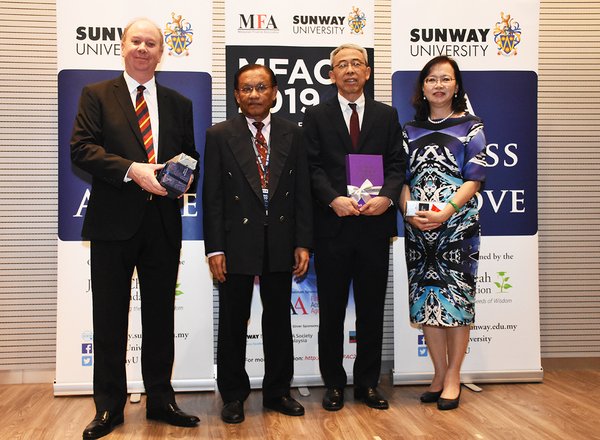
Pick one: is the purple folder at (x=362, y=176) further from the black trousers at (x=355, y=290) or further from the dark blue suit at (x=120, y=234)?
the dark blue suit at (x=120, y=234)

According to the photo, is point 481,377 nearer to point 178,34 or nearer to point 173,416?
point 173,416

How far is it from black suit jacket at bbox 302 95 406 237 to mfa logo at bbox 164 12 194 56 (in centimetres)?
95

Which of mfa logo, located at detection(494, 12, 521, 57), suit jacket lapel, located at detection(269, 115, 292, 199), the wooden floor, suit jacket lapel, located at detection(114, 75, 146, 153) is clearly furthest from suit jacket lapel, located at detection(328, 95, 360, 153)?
the wooden floor

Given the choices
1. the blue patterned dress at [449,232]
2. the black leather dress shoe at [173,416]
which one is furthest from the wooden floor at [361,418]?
the blue patterned dress at [449,232]

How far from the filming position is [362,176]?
10.9 feet

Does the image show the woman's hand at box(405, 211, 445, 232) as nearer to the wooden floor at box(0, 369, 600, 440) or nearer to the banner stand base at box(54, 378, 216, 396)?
the wooden floor at box(0, 369, 600, 440)

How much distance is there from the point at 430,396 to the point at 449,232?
3.12 feet

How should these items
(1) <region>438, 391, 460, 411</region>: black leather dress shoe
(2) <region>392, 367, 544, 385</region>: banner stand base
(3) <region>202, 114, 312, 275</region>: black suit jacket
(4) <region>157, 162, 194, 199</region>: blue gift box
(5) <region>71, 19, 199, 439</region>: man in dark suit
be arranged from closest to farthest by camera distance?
1. (4) <region>157, 162, 194, 199</region>: blue gift box
2. (5) <region>71, 19, 199, 439</region>: man in dark suit
3. (3) <region>202, 114, 312, 275</region>: black suit jacket
4. (1) <region>438, 391, 460, 411</region>: black leather dress shoe
5. (2) <region>392, 367, 544, 385</region>: banner stand base

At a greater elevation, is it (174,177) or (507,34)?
(507,34)

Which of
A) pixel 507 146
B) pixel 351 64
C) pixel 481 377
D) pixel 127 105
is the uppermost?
pixel 351 64

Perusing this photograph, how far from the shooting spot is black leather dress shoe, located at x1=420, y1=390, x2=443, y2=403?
11.5 feet

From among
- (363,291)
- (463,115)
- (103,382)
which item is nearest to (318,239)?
(363,291)

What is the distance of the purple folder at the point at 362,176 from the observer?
3.31m

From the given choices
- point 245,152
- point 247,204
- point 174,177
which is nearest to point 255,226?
point 247,204
